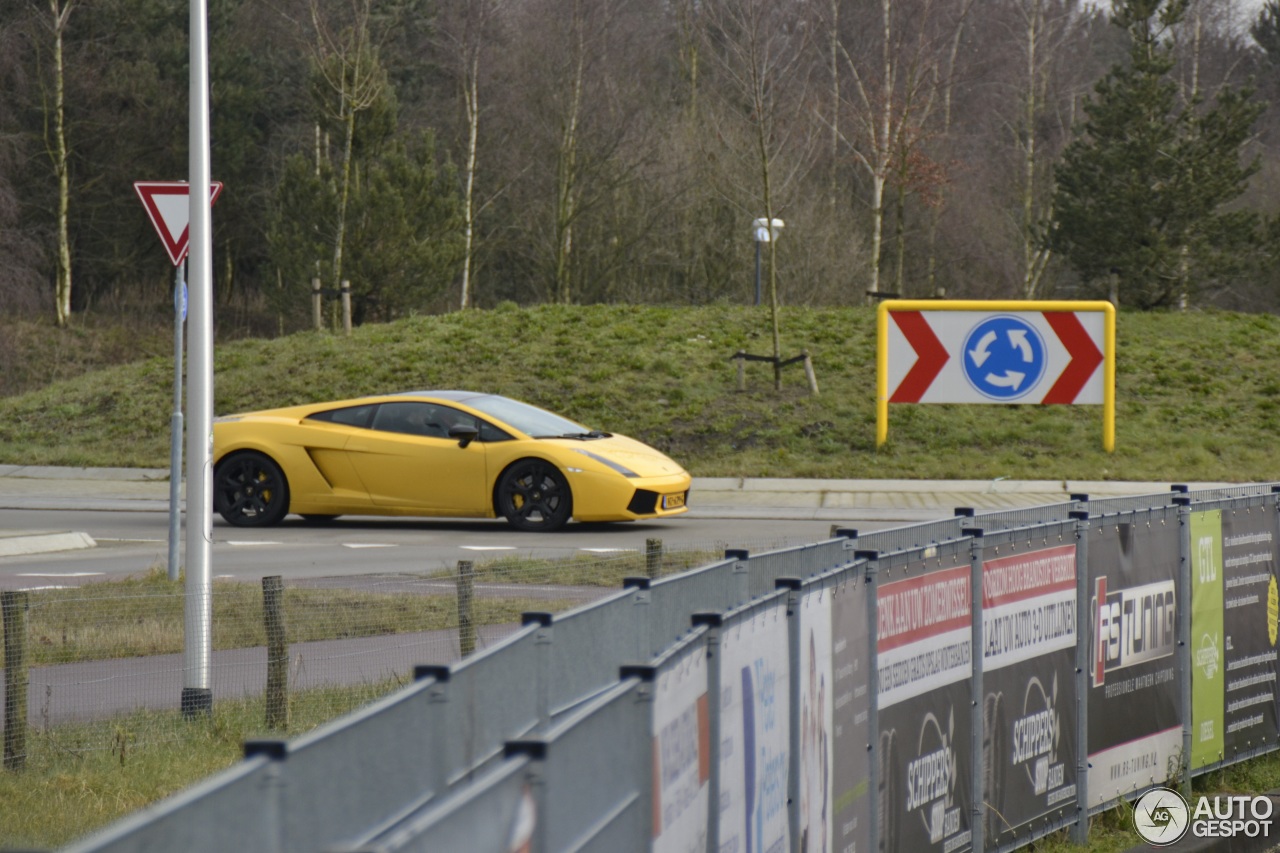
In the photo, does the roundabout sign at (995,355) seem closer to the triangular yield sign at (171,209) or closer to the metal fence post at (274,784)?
the triangular yield sign at (171,209)

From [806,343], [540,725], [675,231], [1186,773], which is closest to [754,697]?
[540,725]

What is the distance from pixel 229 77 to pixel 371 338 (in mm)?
24839

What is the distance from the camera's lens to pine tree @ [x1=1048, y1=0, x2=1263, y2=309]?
34562mm

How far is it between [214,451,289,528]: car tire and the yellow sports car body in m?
0.01

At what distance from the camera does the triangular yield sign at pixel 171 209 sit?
10.1 m

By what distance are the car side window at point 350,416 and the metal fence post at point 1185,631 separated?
10819 millimetres

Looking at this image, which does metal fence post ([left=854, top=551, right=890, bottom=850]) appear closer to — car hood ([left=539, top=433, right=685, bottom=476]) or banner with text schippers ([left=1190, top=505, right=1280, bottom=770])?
banner with text schippers ([left=1190, top=505, right=1280, bottom=770])

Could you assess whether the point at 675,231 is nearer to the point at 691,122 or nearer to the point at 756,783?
the point at 691,122

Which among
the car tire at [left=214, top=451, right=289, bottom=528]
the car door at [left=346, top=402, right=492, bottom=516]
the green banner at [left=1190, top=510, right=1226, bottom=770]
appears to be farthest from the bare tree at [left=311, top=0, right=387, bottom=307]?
the green banner at [left=1190, top=510, right=1226, bottom=770]

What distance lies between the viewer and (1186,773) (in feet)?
23.3

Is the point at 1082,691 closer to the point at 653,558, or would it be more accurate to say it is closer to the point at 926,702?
the point at 926,702

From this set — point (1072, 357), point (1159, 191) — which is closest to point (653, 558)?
point (1072, 357)

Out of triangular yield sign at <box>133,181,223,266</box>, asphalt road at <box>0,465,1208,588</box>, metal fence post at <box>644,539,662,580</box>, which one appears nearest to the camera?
metal fence post at <box>644,539,662,580</box>

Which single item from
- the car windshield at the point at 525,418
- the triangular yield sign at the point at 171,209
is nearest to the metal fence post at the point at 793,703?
the triangular yield sign at the point at 171,209
